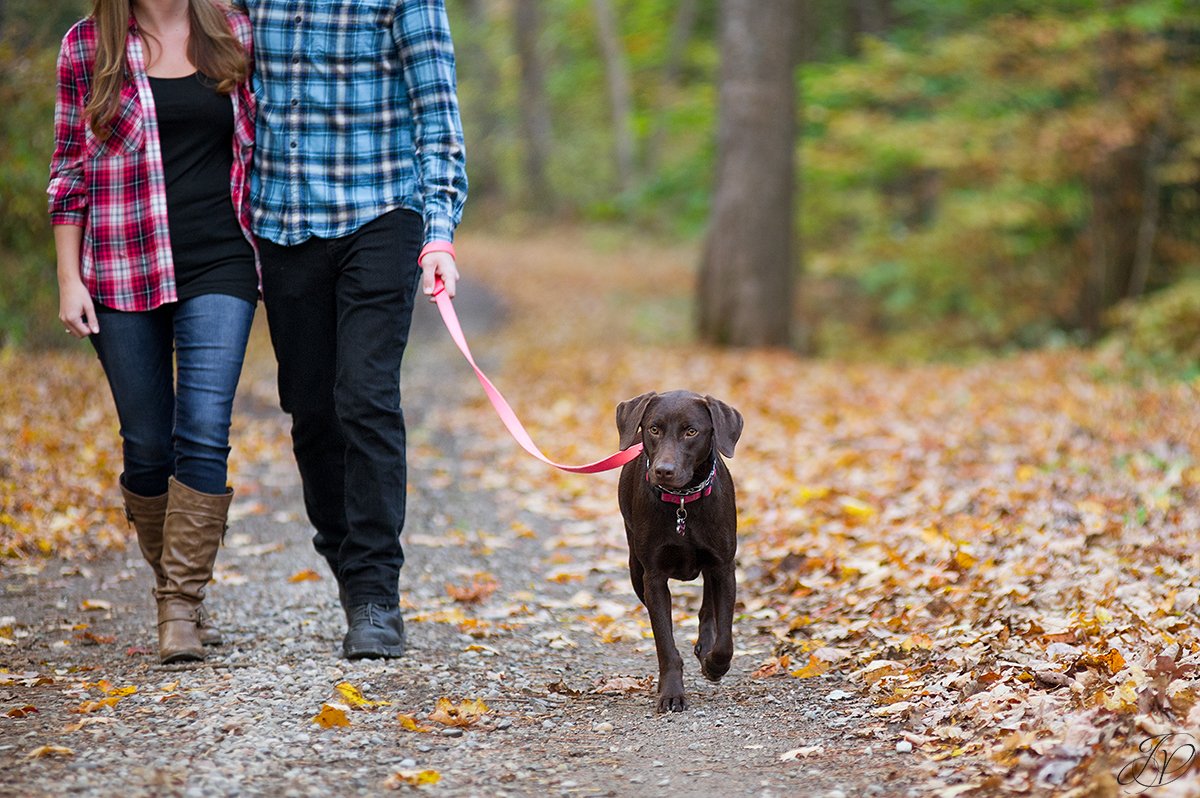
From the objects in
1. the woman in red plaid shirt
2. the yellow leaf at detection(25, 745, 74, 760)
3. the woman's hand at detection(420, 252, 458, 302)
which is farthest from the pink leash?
the yellow leaf at detection(25, 745, 74, 760)

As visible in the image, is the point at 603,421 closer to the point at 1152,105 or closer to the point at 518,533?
the point at 518,533

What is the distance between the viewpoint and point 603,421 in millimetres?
10102

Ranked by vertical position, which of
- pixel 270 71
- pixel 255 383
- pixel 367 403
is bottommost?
pixel 255 383

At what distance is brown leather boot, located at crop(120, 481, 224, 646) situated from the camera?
4445 mm

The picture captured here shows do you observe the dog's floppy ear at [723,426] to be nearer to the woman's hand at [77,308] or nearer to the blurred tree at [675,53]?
the woman's hand at [77,308]

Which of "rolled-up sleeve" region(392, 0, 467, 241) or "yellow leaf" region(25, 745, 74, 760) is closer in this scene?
"yellow leaf" region(25, 745, 74, 760)

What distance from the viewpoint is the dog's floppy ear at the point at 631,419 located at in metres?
4.14

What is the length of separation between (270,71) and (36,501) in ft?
10.8

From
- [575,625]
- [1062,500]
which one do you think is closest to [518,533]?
[575,625]

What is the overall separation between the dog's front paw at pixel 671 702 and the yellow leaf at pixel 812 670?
576 mm

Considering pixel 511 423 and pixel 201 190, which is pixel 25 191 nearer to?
pixel 201 190

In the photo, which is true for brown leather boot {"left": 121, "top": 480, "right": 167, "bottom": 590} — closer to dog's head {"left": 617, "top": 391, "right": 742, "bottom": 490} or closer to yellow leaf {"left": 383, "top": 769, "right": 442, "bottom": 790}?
yellow leaf {"left": 383, "top": 769, "right": 442, "bottom": 790}

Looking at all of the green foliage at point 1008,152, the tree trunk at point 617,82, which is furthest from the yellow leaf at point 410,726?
the tree trunk at point 617,82

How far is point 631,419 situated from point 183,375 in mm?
1565
